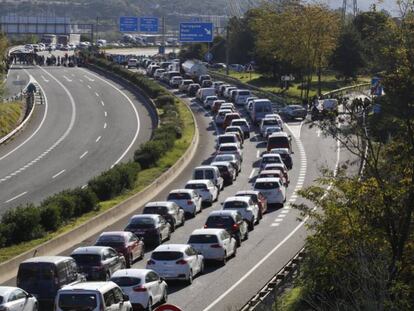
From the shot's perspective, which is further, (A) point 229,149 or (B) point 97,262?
(A) point 229,149

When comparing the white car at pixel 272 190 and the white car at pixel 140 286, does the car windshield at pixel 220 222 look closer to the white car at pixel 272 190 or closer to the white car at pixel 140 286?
the white car at pixel 272 190

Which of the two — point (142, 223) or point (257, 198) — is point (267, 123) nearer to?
point (257, 198)

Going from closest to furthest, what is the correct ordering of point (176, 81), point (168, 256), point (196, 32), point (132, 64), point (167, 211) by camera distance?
point (168, 256) < point (167, 211) < point (176, 81) < point (196, 32) < point (132, 64)

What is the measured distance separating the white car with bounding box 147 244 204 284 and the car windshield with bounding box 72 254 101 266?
1.84 m

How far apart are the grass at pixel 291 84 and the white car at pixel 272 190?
4531cm

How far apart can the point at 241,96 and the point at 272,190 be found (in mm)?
41938

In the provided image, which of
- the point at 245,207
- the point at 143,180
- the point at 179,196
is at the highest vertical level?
the point at 245,207

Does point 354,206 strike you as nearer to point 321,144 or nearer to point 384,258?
point 384,258

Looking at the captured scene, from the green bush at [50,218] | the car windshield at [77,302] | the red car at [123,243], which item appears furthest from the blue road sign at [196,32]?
the car windshield at [77,302]

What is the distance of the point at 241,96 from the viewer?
285 feet

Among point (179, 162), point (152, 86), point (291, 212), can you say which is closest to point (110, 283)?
point (291, 212)

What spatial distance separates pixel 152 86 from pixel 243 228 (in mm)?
54352

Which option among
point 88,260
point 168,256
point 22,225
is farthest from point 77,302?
point 22,225

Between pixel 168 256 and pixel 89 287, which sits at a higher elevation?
pixel 89 287
